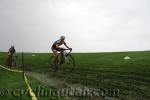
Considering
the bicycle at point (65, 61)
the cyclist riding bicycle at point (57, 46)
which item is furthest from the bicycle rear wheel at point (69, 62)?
the cyclist riding bicycle at point (57, 46)

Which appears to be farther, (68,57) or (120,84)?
(68,57)

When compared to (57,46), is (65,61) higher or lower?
Result: lower

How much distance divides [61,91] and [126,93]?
12.2ft

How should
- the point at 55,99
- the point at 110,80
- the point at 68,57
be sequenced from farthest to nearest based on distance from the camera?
the point at 68,57
the point at 110,80
the point at 55,99

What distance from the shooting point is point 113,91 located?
1752 centimetres

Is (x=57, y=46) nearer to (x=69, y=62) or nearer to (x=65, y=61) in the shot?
(x=65, y=61)

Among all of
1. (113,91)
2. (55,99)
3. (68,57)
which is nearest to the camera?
(55,99)

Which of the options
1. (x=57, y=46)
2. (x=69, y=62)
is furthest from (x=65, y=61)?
(x=57, y=46)

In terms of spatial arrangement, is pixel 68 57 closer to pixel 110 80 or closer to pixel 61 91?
pixel 110 80

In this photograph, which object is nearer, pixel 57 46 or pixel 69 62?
pixel 69 62

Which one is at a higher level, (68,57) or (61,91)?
(68,57)

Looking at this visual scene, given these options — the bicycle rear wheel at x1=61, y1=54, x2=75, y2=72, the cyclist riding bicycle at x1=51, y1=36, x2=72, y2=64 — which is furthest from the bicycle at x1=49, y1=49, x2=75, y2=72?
the cyclist riding bicycle at x1=51, y1=36, x2=72, y2=64

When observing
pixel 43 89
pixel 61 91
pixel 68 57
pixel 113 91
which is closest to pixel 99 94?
pixel 113 91

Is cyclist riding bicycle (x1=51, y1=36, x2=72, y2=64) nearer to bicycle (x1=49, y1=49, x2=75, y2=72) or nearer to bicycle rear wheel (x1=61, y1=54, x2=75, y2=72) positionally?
bicycle (x1=49, y1=49, x2=75, y2=72)
